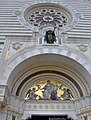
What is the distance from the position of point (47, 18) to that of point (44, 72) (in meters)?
4.52

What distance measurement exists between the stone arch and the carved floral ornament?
2514 millimetres

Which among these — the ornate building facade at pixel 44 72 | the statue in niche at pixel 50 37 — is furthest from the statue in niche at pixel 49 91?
the statue in niche at pixel 50 37

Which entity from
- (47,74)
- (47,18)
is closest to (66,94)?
(47,74)

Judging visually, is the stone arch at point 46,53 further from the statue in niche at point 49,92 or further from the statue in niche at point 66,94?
the statue in niche at point 49,92

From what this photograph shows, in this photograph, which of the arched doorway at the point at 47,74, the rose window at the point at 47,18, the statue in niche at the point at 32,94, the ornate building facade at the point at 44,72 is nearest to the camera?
the ornate building facade at the point at 44,72

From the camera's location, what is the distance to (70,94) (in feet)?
34.3

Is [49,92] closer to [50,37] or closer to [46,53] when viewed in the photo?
[46,53]

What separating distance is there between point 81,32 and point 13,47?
4436 millimetres

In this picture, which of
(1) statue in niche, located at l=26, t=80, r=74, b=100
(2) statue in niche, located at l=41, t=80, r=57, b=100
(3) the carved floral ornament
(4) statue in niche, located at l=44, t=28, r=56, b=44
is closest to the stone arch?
(4) statue in niche, located at l=44, t=28, r=56, b=44

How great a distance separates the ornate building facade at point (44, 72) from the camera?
9492mm

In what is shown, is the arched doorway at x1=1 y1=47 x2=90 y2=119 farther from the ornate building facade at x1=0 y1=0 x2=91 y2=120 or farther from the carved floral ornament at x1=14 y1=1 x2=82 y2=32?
the carved floral ornament at x1=14 y1=1 x2=82 y2=32

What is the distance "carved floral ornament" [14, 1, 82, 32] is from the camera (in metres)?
12.8

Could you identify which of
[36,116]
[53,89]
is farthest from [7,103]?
[53,89]

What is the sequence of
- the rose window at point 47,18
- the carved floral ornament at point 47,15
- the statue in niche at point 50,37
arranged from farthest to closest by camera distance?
the rose window at point 47,18
the carved floral ornament at point 47,15
the statue in niche at point 50,37
